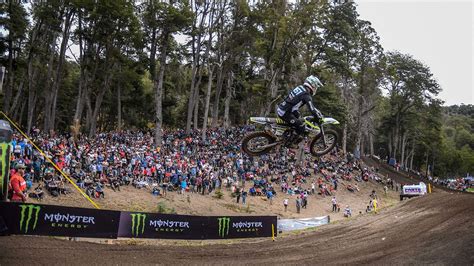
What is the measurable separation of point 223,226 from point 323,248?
4254mm

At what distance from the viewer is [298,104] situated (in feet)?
37.2

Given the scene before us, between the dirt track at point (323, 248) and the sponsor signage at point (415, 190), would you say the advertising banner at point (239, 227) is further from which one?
the sponsor signage at point (415, 190)

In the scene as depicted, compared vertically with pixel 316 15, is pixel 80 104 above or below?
below

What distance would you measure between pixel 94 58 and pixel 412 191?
31.4m

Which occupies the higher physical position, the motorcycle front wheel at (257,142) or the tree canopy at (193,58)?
the tree canopy at (193,58)

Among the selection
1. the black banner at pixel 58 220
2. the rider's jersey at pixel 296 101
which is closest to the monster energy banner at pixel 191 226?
the black banner at pixel 58 220

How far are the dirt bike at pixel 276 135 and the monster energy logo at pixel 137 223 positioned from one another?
5.26 m

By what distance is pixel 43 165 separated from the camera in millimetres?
19688

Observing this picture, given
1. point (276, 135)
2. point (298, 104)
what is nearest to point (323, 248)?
point (276, 135)

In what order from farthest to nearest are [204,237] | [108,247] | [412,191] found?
[412,191], [204,237], [108,247]

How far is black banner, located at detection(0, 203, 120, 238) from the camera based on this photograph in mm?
12352

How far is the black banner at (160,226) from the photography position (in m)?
15.1

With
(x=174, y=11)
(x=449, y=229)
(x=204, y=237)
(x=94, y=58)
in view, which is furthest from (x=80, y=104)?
(x=449, y=229)

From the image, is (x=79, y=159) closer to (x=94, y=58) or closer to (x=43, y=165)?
(x=43, y=165)
